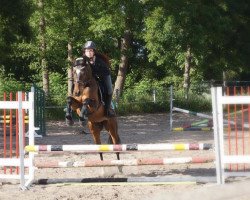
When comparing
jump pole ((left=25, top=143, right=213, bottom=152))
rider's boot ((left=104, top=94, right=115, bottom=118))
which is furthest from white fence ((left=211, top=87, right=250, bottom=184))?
rider's boot ((left=104, top=94, right=115, bottom=118))

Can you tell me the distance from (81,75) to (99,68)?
821mm

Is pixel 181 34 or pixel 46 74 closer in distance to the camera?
pixel 46 74

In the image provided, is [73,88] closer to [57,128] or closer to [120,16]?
[57,128]

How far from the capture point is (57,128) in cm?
2106

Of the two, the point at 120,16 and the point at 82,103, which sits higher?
the point at 120,16

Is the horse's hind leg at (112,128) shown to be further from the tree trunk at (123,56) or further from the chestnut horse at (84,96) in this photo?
the tree trunk at (123,56)

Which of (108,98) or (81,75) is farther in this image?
(108,98)

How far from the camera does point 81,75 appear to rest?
8227mm

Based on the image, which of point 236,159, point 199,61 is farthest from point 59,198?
point 199,61

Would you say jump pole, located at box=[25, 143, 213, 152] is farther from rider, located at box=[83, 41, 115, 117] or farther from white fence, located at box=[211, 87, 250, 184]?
rider, located at box=[83, 41, 115, 117]

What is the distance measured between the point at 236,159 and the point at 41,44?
17114mm

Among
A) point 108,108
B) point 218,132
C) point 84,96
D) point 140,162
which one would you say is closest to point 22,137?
point 84,96

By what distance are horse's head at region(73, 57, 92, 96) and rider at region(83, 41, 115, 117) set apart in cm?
49

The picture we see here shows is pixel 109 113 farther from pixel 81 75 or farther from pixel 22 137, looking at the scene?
pixel 22 137
